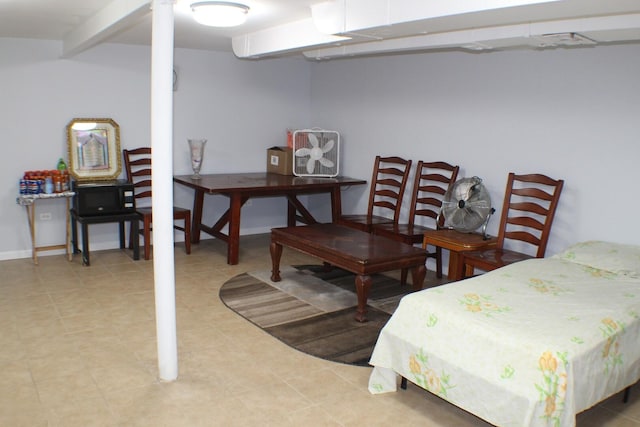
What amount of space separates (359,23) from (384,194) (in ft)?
8.89

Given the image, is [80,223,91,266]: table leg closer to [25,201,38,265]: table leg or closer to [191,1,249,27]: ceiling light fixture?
[25,201,38,265]: table leg

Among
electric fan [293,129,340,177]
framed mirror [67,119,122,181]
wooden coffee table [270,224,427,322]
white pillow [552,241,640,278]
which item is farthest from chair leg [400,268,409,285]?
framed mirror [67,119,122,181]

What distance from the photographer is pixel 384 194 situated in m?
5.64

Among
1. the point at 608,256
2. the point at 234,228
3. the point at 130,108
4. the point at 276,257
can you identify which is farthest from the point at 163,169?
the point at 130,108

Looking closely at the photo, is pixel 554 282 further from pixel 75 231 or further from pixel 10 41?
pixel 10 41

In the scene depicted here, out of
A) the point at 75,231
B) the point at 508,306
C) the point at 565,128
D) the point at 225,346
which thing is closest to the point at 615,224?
the point at 565,128

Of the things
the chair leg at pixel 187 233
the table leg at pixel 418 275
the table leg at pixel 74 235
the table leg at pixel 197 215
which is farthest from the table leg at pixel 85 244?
the table leg at pixel 418 275

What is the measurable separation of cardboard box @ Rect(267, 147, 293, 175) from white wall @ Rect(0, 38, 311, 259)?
7.9 inches

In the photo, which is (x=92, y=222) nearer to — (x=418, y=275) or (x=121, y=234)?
(x=121, y=234)

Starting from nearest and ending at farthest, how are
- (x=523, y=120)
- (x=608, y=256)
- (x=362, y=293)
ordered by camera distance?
(x=608, y=256) < (x=362, y=293) < (x=523, y=120)

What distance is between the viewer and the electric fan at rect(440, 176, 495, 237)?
14.9ft

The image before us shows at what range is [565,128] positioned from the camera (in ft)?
14.0

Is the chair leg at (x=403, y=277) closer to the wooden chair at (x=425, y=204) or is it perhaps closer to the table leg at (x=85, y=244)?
the wooden chair at (x=425, y=204)

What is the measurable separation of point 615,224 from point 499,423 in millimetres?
2133
